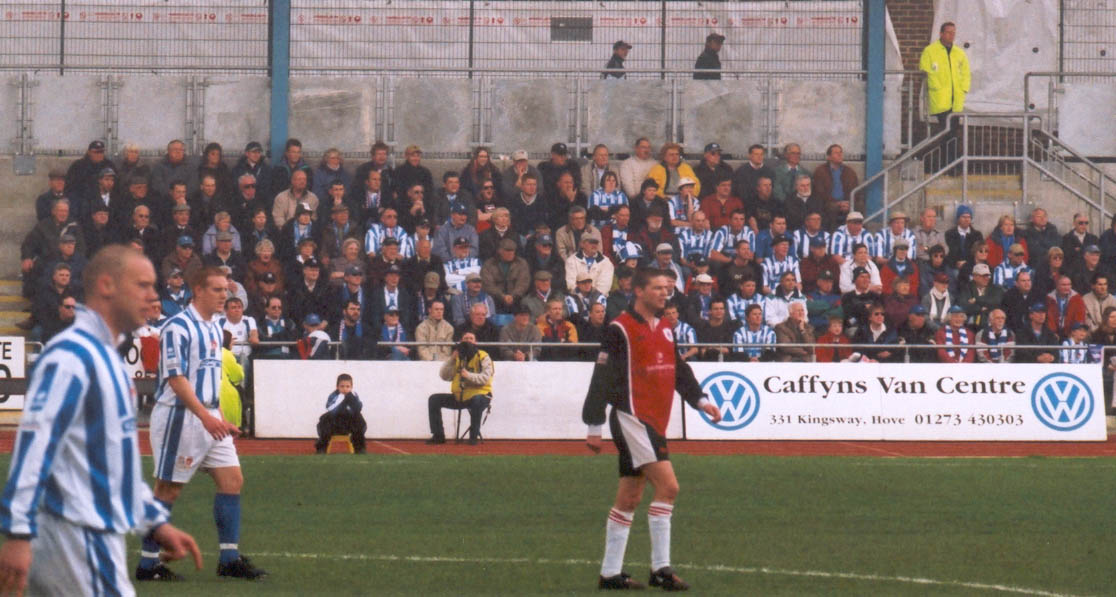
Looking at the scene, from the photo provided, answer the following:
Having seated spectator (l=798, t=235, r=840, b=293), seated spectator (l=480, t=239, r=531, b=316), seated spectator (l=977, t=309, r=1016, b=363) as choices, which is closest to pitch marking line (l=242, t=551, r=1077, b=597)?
seated spectator (l=480, t=239, r=531, b=316)

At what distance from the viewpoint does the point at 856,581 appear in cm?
1011

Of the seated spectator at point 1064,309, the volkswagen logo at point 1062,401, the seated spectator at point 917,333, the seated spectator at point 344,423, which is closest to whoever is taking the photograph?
the seated spectator at point 344,423

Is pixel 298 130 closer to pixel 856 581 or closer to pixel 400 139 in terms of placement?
pixel 400 139

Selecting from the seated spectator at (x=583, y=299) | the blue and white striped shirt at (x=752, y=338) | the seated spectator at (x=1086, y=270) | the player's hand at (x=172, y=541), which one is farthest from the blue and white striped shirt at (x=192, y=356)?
the seated spectator at (x=1086, y=270)

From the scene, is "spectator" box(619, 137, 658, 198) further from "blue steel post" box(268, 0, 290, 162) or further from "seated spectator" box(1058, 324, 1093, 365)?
"seated spectator" box(1058, 324, 1093, 365)

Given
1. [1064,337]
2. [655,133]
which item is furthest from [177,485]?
[655,133]

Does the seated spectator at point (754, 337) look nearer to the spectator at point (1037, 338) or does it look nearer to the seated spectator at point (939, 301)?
the seated spectator at point (939, 301)

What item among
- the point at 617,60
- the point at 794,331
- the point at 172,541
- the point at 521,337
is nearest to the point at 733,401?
the point at 794,331

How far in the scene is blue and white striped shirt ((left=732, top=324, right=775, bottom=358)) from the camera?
71.6 ft

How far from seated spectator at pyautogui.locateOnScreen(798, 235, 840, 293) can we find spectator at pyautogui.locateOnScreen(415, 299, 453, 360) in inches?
204

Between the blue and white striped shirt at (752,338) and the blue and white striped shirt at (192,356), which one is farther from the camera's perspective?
the blue and white striped shirt at (752,338)

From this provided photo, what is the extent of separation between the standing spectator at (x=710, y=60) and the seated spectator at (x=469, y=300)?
21.8ft

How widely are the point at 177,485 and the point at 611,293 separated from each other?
41.4 ft

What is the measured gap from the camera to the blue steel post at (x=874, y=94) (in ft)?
89.0
